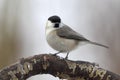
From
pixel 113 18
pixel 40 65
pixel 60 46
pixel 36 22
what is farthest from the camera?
pixel 36 22

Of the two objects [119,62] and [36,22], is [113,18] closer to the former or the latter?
Answer: [119,62]

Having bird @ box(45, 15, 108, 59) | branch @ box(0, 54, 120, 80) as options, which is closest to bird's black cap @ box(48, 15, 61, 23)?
bird @ box(45, 15, 108, 59)

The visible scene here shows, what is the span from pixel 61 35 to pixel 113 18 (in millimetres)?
409

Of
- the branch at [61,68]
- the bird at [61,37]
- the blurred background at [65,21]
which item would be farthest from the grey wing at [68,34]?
the blurred background at [65,21]

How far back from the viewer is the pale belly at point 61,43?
1194 millimetres

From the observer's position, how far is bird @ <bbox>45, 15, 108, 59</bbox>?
3.92ft

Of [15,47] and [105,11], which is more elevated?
[105,11]

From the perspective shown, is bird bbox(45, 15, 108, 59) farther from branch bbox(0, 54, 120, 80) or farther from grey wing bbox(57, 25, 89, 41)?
branch bbox(0, 54, 120, 80)

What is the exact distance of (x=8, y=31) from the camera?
1.71 m

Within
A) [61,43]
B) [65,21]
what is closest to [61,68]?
[61,43]

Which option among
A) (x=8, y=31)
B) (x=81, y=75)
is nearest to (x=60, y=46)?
(x=81, y=75)

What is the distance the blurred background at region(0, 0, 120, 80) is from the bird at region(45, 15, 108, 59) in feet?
1.13

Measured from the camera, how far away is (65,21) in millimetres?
1777

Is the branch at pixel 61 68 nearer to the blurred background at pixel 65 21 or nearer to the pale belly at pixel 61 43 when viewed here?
the pale belly at pixel 61 43
